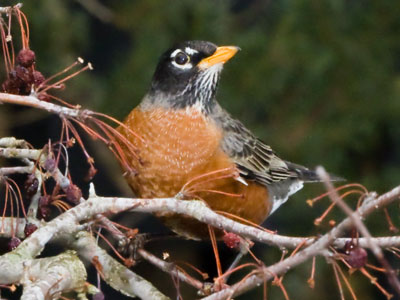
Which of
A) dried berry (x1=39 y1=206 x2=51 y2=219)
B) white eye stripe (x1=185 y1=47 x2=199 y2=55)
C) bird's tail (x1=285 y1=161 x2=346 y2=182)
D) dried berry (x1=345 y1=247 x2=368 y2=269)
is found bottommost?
bird's tail (x1=285 y1=161 x2=346 y2=182)

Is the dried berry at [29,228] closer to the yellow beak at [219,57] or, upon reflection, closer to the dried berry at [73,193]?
the dried berry at [73,193]

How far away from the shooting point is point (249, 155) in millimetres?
2602

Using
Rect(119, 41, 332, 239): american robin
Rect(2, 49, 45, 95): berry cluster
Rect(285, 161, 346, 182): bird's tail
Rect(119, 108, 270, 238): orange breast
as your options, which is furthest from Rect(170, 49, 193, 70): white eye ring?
Rect(2, 49, 45, 95): berry cluster

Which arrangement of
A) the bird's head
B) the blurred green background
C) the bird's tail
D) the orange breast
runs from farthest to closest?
the blurred green background < the bird's tail < the bird's head < the orange breast

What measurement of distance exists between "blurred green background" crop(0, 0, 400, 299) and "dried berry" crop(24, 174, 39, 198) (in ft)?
5.79

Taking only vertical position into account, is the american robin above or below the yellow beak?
below

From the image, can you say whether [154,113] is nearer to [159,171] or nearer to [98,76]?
[159,171]

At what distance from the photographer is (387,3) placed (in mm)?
3686

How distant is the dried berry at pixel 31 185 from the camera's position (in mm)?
1661

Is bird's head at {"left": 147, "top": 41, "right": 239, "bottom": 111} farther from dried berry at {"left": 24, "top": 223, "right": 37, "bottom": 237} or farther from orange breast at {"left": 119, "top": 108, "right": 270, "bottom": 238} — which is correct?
dried berry at {"left": 24, "top": 223, "right": 37, "bottom": 237}

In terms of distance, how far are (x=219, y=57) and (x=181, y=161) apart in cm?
33

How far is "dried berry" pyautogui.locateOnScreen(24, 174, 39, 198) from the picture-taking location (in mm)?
1661

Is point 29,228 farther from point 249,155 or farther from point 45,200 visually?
point 249,155

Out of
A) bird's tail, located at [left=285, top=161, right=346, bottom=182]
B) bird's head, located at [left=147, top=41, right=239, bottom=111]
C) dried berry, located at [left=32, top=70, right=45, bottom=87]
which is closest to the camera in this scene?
dried berry, located at [left=32, top=70, right=45, bottom=87]
